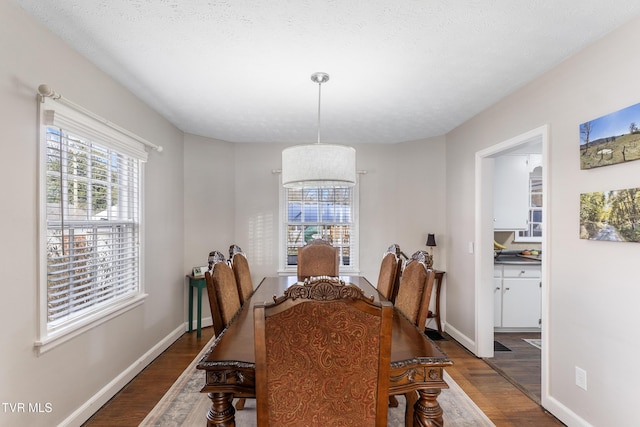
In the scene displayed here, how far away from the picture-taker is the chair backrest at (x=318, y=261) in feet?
12.5

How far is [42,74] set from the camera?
190 centimetres

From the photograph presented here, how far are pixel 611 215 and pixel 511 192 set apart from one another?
251cm

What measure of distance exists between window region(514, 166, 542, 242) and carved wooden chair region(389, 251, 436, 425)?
3156 mm

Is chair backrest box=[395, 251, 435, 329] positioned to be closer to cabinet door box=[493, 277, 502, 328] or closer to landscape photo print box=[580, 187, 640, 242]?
landscape photo print box=[580, 187, 640, 242]

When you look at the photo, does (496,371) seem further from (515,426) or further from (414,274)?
(414,274)

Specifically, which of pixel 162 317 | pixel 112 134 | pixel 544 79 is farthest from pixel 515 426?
pixel 112 134

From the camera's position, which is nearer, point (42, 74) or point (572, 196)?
point (42, 74)

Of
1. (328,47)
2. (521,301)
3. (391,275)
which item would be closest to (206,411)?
(391,275)

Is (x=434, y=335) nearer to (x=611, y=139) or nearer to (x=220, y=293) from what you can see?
(x=611, y=139)

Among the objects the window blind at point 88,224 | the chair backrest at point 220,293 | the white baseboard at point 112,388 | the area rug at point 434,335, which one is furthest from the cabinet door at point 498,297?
the window blind at point 88,224

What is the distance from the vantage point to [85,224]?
7.66 ft

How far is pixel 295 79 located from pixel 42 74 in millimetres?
1619

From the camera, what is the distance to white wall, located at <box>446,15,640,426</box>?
182cm

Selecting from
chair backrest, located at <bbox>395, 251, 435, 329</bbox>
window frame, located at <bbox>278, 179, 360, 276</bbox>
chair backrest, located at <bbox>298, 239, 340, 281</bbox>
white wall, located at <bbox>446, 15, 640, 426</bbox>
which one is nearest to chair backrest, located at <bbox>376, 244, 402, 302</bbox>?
chair backrest, located at <bbox>395, 251, 435, 329</bbox>
